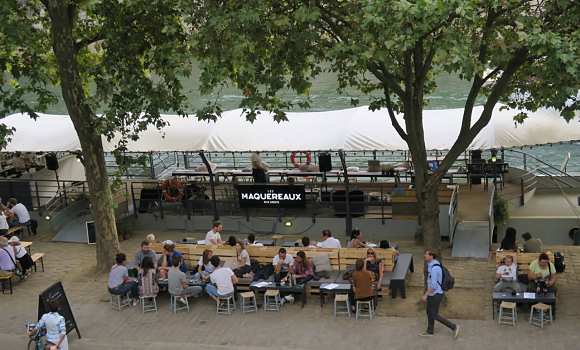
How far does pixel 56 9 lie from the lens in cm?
1384

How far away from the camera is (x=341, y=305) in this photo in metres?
12.5

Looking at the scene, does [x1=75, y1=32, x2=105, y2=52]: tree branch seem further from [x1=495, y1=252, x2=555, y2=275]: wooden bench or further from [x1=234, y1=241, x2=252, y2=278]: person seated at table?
[x1=495, y1=252, x2=555, y2=275]: wooden bench

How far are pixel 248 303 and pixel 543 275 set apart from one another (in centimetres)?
501

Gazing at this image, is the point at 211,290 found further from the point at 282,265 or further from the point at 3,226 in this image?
the point at 3,226

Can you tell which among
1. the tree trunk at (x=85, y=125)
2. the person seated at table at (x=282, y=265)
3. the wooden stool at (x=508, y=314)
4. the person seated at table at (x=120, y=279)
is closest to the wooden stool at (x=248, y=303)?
the person seated at table at (x=282, y=265)

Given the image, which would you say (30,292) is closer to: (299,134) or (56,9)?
(56,9)

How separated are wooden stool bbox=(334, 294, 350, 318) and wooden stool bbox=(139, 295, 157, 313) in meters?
3.30

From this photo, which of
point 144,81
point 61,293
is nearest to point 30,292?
point 61,293

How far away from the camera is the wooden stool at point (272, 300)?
40.9 ft

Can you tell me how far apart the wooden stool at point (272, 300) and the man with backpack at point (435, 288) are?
9.06 feet

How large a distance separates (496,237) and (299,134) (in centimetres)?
564

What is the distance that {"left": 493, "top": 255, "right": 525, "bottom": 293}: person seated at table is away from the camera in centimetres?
1163

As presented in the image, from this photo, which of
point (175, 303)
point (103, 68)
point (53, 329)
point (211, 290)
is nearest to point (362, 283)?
point (211, 290)

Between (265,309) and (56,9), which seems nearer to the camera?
(265,309)
